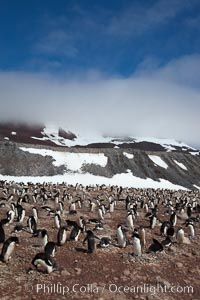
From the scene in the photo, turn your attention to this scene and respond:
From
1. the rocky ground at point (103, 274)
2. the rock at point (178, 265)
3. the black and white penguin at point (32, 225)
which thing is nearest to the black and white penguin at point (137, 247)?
the rocky ground at point (103, 274)

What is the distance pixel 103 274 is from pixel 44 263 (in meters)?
2.41

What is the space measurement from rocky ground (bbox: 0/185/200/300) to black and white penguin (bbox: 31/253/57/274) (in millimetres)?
221

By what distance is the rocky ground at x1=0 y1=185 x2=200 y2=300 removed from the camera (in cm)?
1274

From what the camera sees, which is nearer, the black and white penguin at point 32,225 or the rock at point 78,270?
the rock at point 78,270

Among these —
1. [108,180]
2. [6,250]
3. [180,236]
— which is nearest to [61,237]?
[6,250]

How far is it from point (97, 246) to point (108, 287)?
154 inches

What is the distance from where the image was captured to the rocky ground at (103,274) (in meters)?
12.7

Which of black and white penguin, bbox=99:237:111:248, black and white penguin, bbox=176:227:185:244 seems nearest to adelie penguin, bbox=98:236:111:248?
black and white penguin, bbox=99:237:111:248

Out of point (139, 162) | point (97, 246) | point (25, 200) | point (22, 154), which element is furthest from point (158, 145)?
point (97, 246)

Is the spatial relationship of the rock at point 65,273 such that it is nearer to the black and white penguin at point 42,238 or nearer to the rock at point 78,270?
the rock at point 78,270

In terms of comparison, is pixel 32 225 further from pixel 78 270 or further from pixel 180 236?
pixel 180 236

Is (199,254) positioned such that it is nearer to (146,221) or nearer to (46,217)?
(146,221)

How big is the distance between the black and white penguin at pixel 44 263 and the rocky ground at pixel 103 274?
0.22 metres

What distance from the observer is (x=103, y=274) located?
1454 cm
